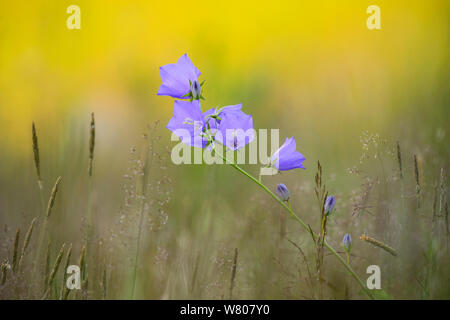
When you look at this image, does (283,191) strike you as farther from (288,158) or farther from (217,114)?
(217,114)

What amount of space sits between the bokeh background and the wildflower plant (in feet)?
1.22

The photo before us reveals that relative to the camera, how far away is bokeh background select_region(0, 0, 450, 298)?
1.39 metres

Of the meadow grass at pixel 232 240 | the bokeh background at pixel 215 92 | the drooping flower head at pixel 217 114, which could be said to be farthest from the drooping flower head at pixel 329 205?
the bokeh background at pixel 215 92

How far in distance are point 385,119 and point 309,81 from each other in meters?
0.48

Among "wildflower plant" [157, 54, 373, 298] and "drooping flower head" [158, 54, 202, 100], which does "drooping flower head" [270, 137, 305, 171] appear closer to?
"wildflower plant" [157, 54, 373, 298]

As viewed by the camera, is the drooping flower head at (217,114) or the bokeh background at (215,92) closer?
the drooping flower head at (217,114)

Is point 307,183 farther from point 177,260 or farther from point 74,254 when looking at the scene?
point 74,254

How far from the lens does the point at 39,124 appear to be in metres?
1.72

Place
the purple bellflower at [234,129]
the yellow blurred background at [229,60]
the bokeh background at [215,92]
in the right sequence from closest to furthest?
the purple bellflower at [234,129] < the bokeh background at [215,92] < the yellow blurred background at [229,60]

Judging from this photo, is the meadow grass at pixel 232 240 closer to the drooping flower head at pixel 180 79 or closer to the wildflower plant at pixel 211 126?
the wildflower plant at pixel 211 126

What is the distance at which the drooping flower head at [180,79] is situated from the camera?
34.7 inches

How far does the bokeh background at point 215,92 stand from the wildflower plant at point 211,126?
0.37 meters

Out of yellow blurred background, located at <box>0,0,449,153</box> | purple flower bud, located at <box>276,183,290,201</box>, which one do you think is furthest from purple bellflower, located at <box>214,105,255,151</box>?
yellow blurred background, located at <box>0,0,449,153</box>

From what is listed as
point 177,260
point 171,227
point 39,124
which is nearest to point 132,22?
point 39,124
